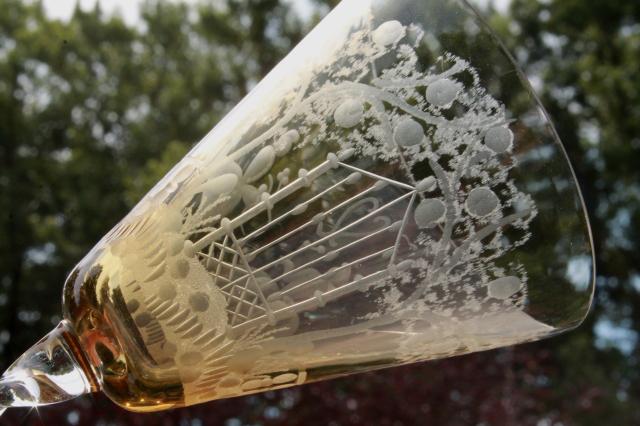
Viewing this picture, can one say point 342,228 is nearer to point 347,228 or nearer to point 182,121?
point 347,228

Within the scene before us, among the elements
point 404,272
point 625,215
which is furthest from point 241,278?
point 625,215

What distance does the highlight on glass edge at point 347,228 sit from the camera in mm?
703

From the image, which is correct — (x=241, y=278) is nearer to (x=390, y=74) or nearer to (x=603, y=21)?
(x=390, y=74)

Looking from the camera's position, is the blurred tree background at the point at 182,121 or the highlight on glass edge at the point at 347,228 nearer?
the highlight on glass edge at the point at 347,228

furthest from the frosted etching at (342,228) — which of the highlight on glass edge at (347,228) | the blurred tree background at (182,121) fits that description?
the blurred tree background at (182,121)

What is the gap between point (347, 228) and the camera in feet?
2.31

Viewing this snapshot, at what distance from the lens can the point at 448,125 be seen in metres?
0.70

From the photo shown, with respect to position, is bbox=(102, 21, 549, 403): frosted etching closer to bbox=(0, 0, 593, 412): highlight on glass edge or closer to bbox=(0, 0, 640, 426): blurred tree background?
bbox=(0, 0, 593, 412): highlight on glass edge

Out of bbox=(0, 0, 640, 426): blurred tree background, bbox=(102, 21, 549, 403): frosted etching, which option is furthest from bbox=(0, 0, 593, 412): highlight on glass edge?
bbox=(0, 0, 640, 426): blurred tree background

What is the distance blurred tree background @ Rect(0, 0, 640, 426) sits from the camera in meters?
6.43

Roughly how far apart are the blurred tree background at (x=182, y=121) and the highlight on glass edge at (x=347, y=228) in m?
4.03

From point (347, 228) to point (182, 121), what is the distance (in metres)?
6.74

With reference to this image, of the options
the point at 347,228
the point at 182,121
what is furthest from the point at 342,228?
the point at 182,121

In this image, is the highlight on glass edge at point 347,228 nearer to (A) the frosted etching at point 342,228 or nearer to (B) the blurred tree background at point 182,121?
(A) the frosted etching at point 342,228
